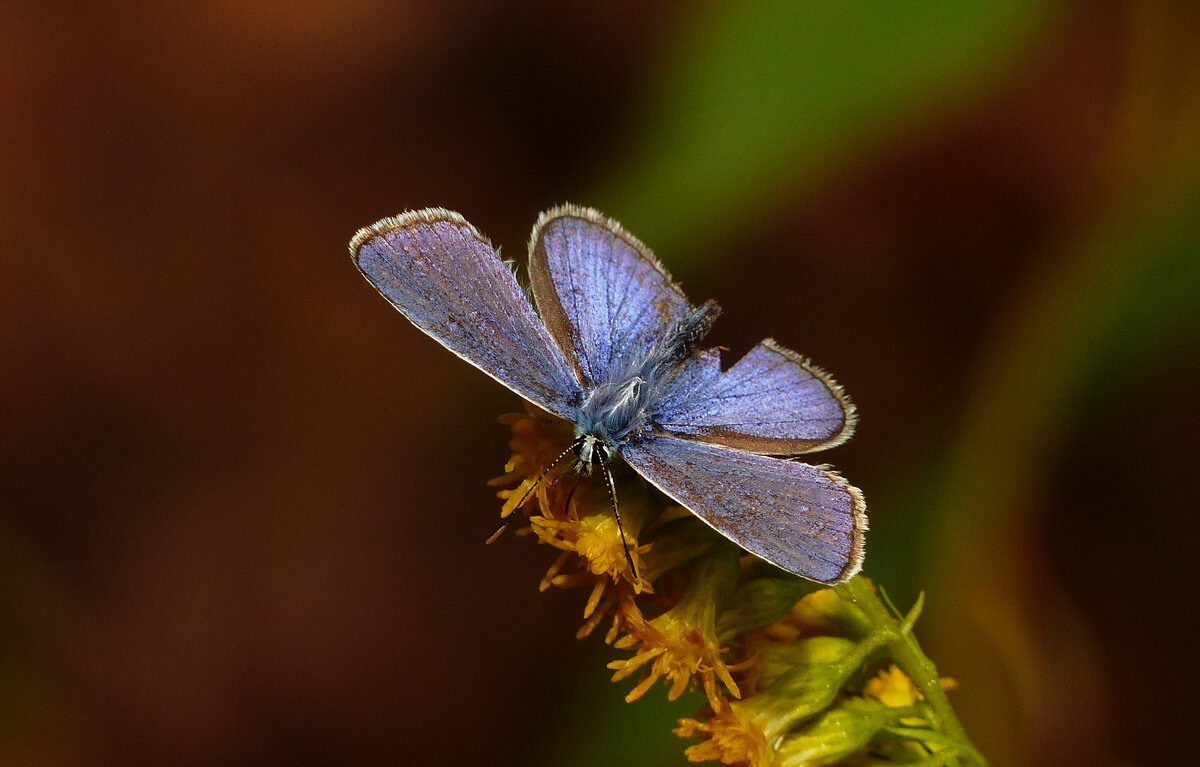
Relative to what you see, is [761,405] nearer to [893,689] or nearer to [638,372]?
[638,372]

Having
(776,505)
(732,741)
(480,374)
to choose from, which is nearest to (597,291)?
(776,505)

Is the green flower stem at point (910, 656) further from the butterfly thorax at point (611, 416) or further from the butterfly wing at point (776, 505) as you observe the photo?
the butterfly thorax at point (611, 416)

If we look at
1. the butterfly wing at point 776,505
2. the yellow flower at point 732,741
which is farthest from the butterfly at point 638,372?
the yellow flower at point 732,741

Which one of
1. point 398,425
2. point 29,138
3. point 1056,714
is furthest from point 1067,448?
point 29,138

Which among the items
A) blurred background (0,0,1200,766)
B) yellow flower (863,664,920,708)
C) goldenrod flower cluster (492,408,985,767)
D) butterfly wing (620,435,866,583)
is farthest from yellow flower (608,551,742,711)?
blurred background (0,0,1200,766)

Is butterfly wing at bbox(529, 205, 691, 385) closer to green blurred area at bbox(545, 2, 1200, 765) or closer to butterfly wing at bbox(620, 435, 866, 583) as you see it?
butterfly wing at bbox(620, 435, 866, 583)

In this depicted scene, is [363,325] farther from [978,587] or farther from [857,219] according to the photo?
[978,587]
